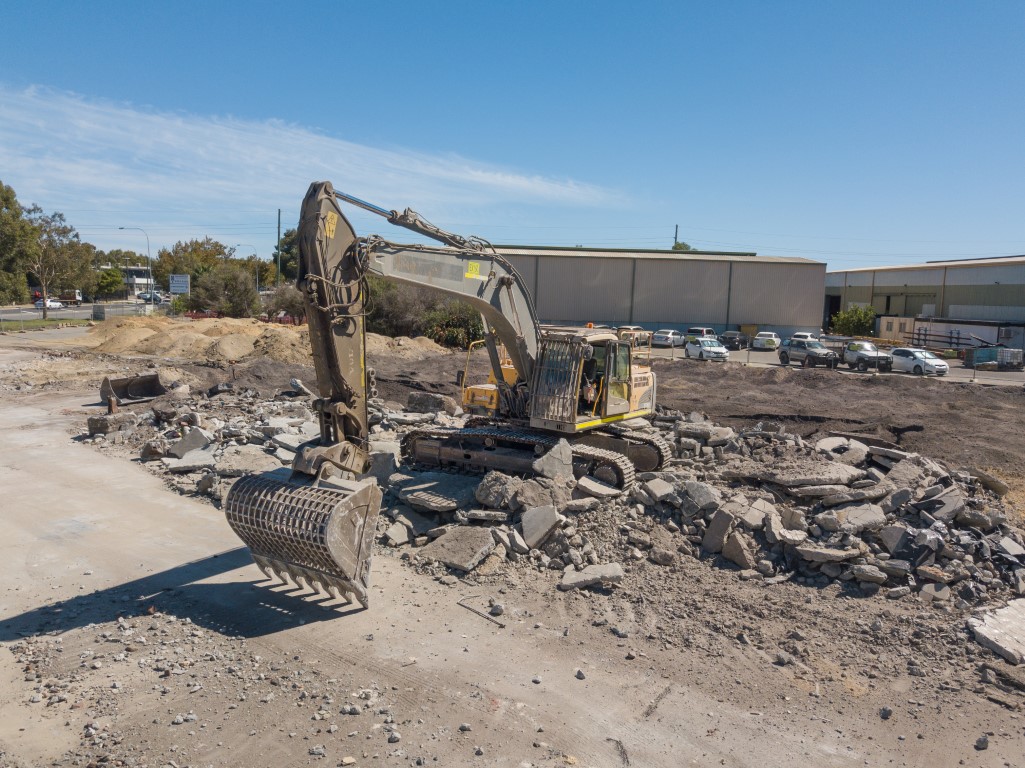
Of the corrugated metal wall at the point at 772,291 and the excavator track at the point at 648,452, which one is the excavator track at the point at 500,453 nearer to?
the excavator track at the point at 648,452

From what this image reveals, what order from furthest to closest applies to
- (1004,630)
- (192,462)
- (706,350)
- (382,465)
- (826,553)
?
(706,350), (192,462), (382,465), (826,553), (1004,630)

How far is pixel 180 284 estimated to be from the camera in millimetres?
56906

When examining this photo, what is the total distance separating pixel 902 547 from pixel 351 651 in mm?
6655

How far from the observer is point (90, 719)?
619 centimetres

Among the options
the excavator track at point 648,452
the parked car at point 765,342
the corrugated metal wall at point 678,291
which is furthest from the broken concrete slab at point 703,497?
the corrugated metal wall at point 678,291

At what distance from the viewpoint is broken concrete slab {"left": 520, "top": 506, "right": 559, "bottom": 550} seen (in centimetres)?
983

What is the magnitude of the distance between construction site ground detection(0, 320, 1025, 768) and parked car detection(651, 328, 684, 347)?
127 ft

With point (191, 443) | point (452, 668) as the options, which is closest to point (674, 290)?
point (191, 443)

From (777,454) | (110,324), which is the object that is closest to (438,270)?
(777,454)

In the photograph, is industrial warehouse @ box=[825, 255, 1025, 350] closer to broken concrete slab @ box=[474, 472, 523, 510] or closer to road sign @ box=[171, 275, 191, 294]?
broken concrete slab @ box=[474, 472, 523, 510]

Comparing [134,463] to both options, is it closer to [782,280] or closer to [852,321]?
[782,280]

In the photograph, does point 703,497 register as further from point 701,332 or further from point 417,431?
point 701,332

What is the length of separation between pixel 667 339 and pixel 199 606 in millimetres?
41838

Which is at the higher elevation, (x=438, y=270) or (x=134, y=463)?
(x=438, y=270)
